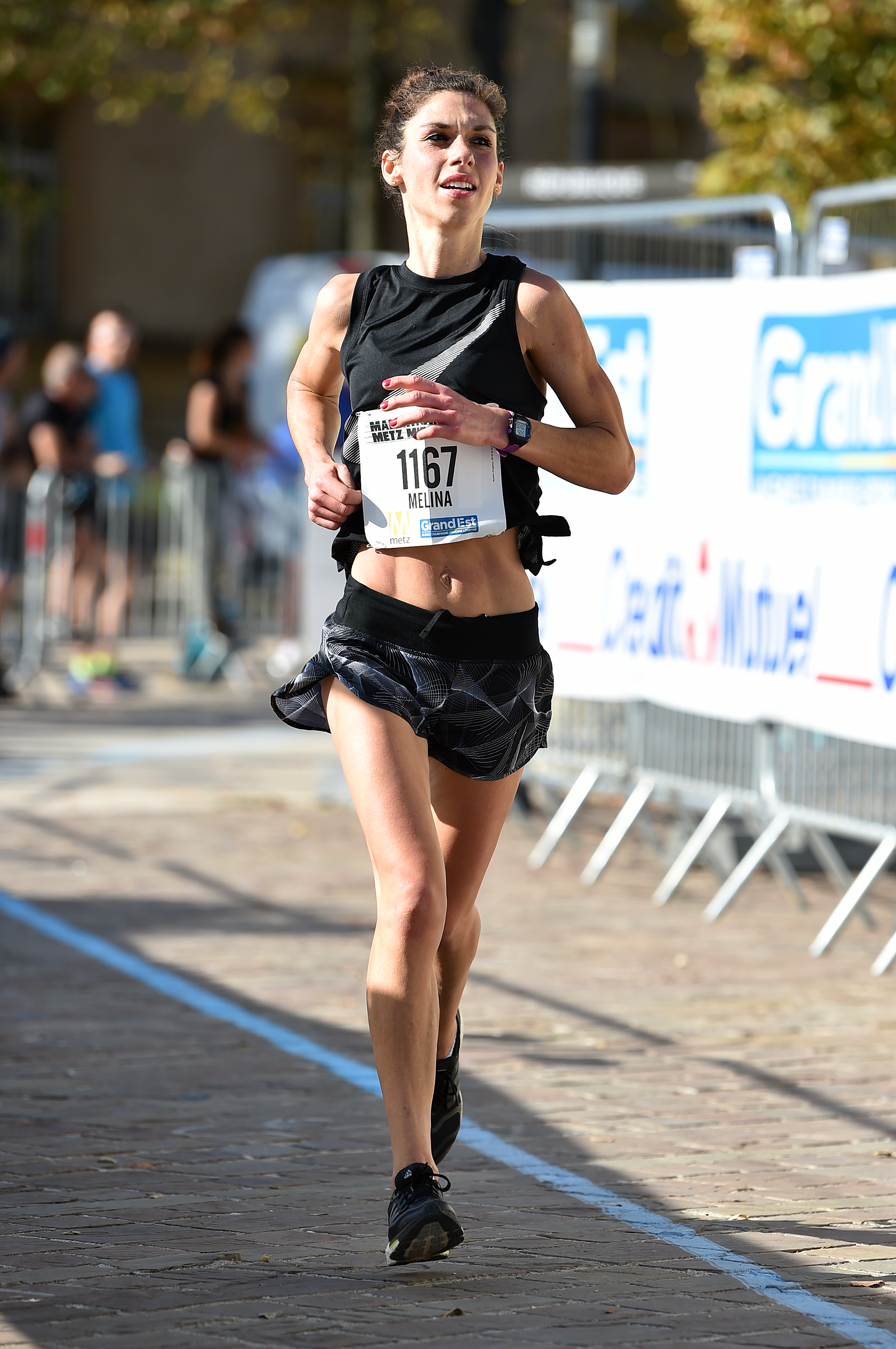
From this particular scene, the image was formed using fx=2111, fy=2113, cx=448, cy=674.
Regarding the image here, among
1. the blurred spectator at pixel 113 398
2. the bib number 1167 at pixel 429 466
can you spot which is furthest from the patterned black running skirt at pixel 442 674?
the blurred spectator at pixel 113 398

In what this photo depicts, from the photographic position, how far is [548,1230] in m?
4.27

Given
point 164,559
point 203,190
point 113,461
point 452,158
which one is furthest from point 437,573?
point 203,190

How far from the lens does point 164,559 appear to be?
15.8 metres

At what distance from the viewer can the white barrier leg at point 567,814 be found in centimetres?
872

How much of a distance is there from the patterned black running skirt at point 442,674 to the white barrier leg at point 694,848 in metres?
3.80

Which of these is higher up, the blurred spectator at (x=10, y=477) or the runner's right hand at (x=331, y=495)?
the runner's right hand at (x=331, y=495)

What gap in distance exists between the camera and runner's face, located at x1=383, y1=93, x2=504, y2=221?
4145mm

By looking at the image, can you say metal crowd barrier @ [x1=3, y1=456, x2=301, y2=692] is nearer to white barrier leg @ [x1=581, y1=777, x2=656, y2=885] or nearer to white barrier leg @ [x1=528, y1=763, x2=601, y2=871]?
white barrier leg @ [x1=528, y1=763, x2=601, y2=871]

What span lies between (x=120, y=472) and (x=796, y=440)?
803 cm

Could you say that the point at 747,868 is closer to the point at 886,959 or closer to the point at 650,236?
the point at 886,959

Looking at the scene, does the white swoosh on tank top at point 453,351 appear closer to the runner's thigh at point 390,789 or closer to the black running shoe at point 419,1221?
the runner's thigh at point 390,789

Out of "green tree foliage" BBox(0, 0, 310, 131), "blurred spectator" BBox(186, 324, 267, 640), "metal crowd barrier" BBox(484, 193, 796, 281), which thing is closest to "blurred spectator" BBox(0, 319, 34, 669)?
"blurred spectator" BBox(186, 324, 267, 640)

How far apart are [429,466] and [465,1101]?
1.90 metres

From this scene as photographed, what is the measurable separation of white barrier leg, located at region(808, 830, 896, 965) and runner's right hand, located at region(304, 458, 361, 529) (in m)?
3.44
